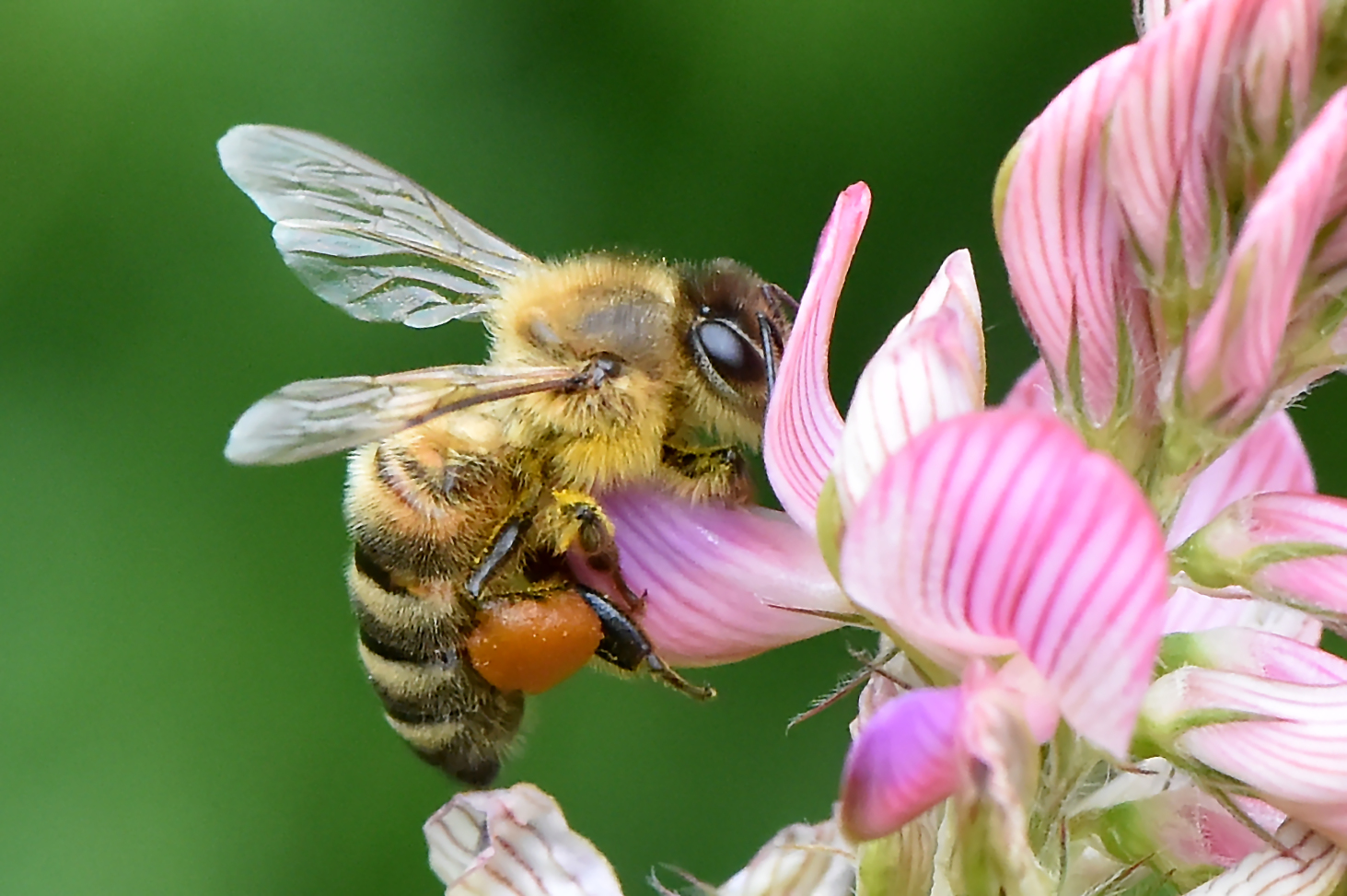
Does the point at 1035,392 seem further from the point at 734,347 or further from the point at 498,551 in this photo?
the point at 498,551

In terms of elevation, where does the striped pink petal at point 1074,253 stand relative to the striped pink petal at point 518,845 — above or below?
above

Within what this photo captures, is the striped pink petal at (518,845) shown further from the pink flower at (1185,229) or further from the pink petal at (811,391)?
the pink flower at (1185,229)

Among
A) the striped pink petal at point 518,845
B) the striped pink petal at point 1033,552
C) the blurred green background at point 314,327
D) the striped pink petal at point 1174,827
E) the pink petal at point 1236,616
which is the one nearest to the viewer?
the striped pink petal at point 1033,552

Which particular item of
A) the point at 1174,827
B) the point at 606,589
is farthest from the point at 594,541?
the point at 1174,827

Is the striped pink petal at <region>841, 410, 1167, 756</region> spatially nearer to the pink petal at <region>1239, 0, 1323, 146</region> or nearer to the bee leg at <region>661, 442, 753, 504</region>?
the pink petal at <region>1239, 0, 1323, 146</region>

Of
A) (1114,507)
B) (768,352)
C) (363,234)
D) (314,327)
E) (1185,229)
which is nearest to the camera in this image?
(1114,507)

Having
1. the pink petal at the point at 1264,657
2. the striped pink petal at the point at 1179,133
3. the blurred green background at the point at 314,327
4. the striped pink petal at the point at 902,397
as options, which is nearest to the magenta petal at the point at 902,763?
the striped pink petal at the point at 902,397

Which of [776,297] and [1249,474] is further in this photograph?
[776,297]
